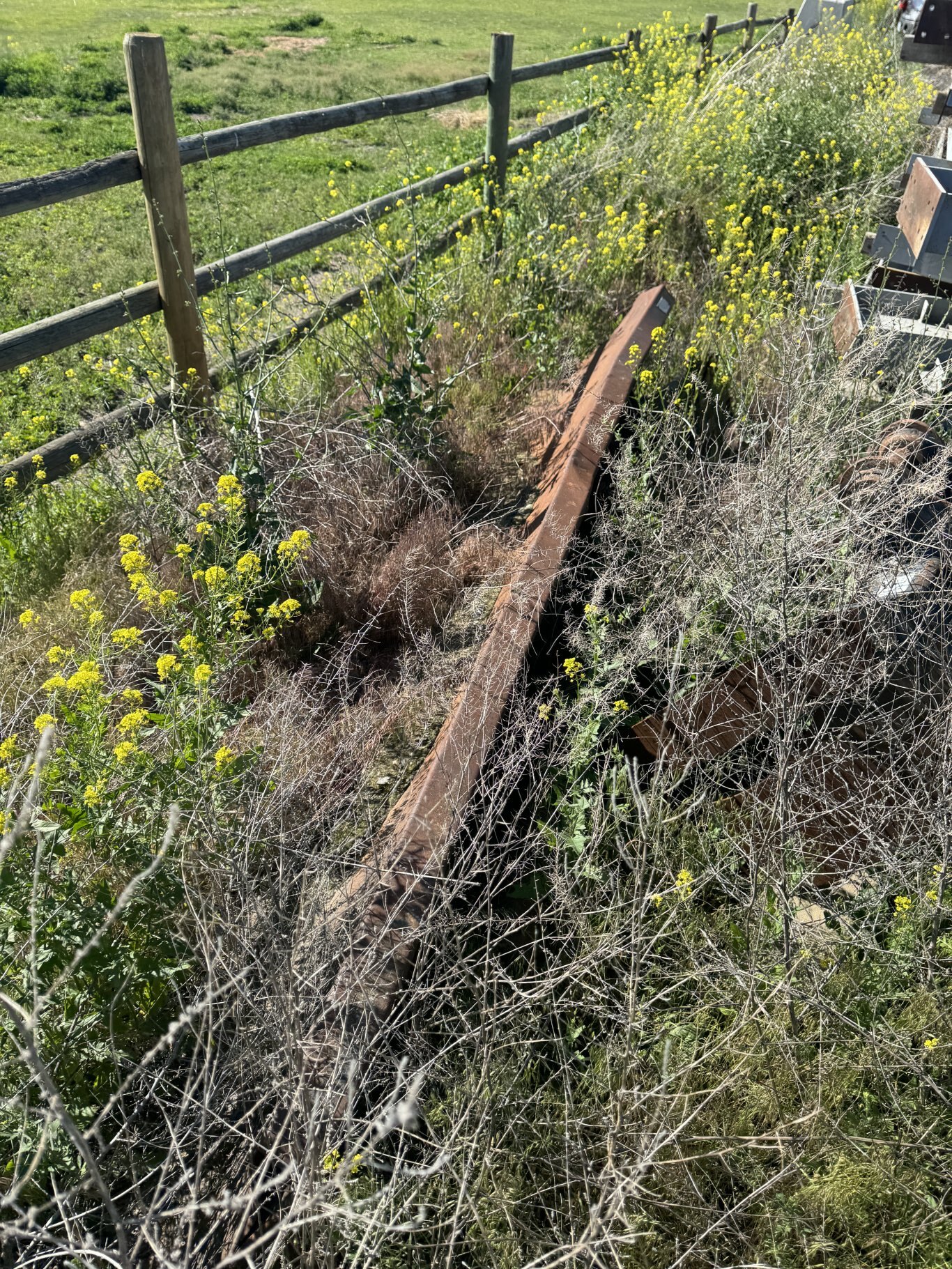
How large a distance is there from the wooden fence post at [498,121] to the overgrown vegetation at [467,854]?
2.48 metres

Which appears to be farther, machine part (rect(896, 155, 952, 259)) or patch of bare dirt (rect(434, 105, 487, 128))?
patch of bare dirt (rect(434, 105, 487, 128))

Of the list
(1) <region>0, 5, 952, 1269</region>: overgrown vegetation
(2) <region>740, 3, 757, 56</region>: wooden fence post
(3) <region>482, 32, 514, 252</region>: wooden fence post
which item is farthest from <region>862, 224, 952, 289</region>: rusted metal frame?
(2) <region>740, 3, 757, 56</region>: wooden fence post

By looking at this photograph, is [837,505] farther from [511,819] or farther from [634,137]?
[634,137]

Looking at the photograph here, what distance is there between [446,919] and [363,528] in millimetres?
2101

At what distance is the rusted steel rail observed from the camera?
6.16 feet

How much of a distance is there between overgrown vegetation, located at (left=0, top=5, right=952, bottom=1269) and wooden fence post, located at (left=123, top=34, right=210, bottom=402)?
0.37 m

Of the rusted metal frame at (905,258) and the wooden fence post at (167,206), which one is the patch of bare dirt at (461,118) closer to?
the rusted metal frame at (905,258)

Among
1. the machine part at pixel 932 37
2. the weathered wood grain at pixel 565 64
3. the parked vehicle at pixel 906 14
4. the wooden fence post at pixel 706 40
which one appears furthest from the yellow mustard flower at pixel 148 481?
the parked vehicle at pixel 906 14

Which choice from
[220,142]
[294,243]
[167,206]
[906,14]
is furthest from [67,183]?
[906,14]

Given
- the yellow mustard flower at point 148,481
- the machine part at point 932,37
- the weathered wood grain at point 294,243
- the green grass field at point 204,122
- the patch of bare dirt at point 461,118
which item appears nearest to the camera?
the yellow mustard flower at point 148,481

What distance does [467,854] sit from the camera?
6.96 feet

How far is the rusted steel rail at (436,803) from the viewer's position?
188 cm

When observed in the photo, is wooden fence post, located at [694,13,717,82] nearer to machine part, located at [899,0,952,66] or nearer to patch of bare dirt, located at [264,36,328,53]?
machine part, located at [899,0,952,66]

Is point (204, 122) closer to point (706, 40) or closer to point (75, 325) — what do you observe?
point (706, 40)
